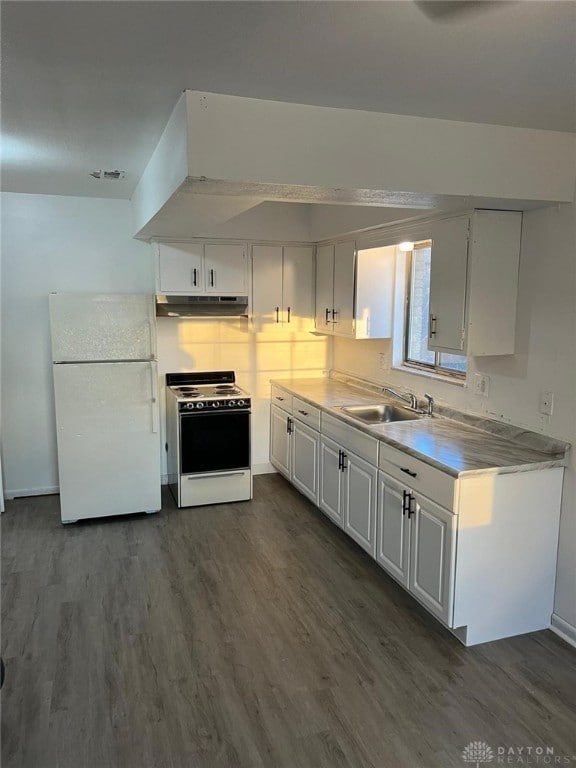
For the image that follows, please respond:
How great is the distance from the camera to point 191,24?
1599mm

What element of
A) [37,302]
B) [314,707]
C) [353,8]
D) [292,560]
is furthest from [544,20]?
[37,302]

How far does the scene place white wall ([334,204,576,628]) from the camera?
279cm

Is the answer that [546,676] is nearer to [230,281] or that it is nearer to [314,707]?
[314,707]

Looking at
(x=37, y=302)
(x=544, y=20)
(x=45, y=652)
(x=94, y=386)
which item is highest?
(x=544, y=20)

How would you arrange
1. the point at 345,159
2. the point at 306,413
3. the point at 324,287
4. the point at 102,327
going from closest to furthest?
1. the point at 345,159
2. the point at 102,327
3. the point at 306,413
4. the point at 324,287

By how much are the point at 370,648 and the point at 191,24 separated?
2715 millimetres

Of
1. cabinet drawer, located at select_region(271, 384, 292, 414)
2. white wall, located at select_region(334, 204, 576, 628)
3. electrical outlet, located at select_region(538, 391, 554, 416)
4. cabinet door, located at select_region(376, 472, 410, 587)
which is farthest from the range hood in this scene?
electrical outlet, located at select_region(538, 391, 554, 416)

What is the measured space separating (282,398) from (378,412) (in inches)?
41.4

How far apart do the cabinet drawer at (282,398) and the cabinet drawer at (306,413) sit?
0.10m

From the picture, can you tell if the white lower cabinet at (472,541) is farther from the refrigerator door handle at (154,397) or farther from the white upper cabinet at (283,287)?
the white upper cabinet at (283,287)

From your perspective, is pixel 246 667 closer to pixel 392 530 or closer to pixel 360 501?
pixel 392 530

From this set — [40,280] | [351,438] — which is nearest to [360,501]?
[351,438]

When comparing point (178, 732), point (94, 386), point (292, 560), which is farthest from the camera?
point (94, 386)

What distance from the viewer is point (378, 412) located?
13.9ft
